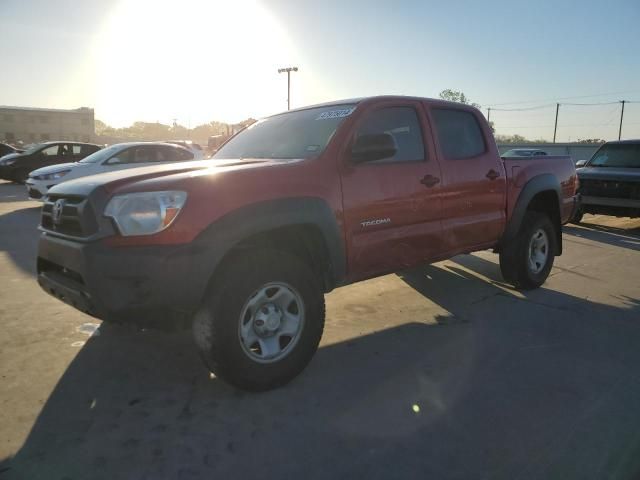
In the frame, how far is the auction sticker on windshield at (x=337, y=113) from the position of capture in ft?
11.8

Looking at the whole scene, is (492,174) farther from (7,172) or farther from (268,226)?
(7,172)

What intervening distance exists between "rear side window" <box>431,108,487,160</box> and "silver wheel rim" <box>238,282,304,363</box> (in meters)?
2.07

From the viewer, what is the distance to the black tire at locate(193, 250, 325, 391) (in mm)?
2707

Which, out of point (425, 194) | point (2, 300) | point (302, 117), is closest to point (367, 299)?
point (425, 194)

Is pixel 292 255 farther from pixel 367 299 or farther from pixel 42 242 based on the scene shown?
pixel 367 299

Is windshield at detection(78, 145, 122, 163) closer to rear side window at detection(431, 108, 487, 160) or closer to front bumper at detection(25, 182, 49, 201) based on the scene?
front bumper at detection(25, 182, 49, 201)

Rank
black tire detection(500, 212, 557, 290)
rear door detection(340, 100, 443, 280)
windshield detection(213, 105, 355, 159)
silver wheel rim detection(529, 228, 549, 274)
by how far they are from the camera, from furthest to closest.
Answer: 1. silver wheel rim detection(529, 228, 549, 274)
2. black tire detection(500, 212, 557, 290)
3. windshield detection(213, 105, 355, 159)
4. rear door detection(340, 100, 443, 280)

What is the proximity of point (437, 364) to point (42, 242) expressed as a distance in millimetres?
2777

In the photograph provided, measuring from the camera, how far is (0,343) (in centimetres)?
352

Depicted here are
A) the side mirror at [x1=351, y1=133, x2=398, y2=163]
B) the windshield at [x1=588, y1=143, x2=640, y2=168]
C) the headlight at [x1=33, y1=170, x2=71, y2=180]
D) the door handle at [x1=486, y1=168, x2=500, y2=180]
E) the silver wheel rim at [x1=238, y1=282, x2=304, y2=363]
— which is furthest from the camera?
the windshield at [x1=588, y1=143, x2=640, y2=168]

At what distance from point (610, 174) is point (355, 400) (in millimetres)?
9739

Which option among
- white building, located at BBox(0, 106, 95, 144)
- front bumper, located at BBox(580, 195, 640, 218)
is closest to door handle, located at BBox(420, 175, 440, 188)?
front bumper, located at BBox(580, 195, 640, 218)

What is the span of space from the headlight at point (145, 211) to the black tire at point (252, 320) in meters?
0.46

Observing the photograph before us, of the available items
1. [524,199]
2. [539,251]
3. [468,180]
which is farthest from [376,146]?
[539,251]
